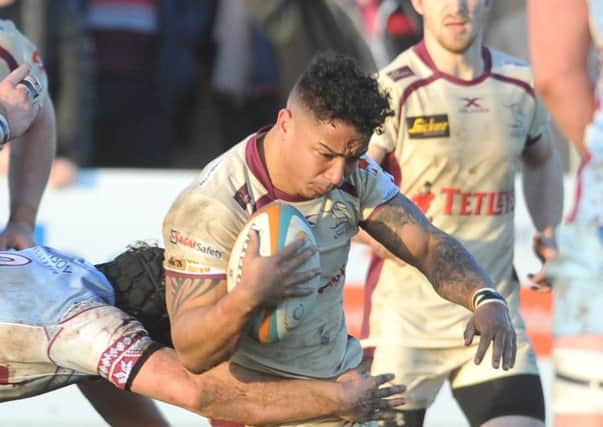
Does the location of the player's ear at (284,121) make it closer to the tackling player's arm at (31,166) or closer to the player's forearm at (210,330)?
the player's forearm at (210,330)

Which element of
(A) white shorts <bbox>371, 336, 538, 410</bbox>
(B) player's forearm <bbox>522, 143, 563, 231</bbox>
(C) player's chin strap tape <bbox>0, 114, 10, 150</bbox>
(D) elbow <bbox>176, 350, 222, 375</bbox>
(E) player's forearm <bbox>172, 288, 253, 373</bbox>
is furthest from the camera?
(B) player's forearm <bbox>522, 143, 563, 231</bbox>

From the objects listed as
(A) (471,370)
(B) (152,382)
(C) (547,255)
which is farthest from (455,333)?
(B) (152,382)

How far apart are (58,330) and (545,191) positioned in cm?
228

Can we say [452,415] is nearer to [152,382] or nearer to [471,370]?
[471,370]

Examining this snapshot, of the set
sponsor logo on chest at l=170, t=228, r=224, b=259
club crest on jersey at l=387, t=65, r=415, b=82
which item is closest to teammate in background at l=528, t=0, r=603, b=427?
sponsor logo on chest at l=170, t=228, r=224, b=259

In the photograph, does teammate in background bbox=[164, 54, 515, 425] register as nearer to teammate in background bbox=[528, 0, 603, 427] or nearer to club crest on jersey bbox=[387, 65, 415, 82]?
teammate in background bbox=[528, 0, 603, 427]

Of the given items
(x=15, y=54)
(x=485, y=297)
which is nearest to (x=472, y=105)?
(x=485, y=297)

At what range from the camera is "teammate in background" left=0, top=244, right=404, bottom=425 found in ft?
15.3

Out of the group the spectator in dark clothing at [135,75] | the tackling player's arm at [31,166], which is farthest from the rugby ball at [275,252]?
the spectator in dark clothing at [135,75]

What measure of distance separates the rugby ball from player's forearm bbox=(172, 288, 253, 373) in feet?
0.29

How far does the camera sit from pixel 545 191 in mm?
6305

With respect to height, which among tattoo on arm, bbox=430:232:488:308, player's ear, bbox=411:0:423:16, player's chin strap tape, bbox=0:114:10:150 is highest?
player's ear, bbox=411:0:423:16

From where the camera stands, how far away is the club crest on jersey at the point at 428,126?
19.6 ft

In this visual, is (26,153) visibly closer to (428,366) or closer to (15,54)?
(15,54)
